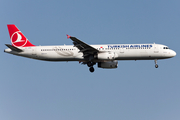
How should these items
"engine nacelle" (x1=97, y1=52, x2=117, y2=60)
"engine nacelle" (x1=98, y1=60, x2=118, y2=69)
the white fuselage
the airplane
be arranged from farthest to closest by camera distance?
1. "engine nacelle" (x1=98, y1=60, x2=118, y2=69)
2. the white fuselage
3. the airplane
4. "engine nacelle" (x1=97, y1=52, x2=117, y2=60)

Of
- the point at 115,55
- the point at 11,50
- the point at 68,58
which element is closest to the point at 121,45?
the point at 115,55

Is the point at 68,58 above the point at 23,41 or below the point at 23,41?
below

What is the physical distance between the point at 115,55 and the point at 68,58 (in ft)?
25.3

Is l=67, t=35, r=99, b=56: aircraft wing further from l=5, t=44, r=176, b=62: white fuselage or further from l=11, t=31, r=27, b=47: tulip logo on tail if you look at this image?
l=11, t=31, r=27, b=47: tulip logo on tail

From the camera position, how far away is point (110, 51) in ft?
163

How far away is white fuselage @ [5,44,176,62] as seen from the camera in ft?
161

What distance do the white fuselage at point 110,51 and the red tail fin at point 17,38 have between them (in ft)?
6.05

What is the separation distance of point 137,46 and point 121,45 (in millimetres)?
2539

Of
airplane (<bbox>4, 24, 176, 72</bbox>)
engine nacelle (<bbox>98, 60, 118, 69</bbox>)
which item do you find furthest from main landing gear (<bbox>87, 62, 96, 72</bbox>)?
engine nacelle (<bbox>98, 60, 118, 69</bbox>)

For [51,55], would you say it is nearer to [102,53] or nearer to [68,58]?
[68,58]

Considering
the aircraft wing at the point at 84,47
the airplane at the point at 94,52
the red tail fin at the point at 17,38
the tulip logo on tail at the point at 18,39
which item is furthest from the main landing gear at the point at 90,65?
the tulip logo on tail at the point at 18,39

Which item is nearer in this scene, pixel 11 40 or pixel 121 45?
pixel 121 45

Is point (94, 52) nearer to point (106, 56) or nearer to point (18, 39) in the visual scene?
point (106, 56)

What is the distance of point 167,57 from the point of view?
163 ft
